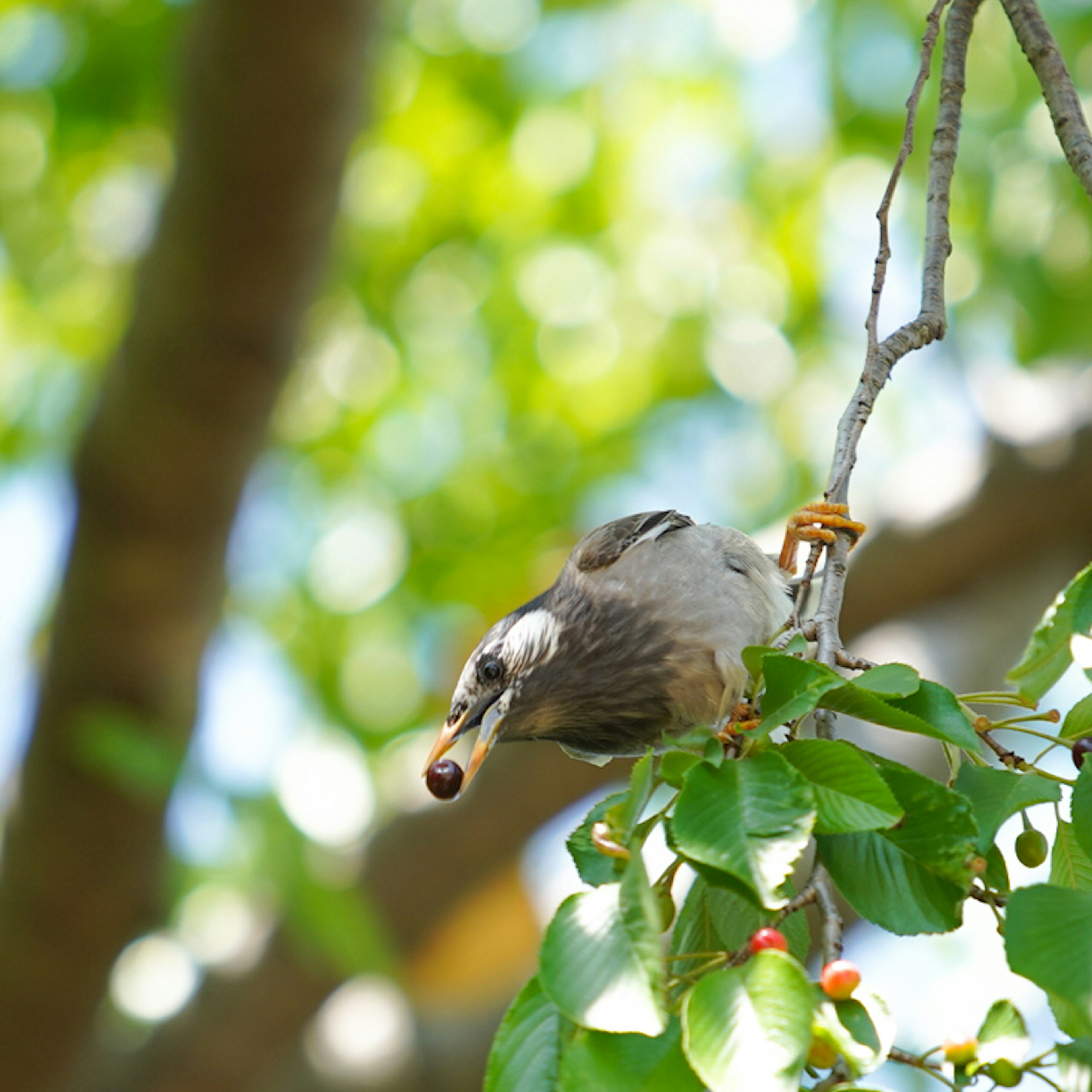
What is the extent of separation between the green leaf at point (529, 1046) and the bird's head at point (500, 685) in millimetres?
1412

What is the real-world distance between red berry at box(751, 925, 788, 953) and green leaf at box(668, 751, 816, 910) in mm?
35

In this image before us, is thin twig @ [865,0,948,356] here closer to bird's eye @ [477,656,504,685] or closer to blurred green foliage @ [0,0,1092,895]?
bird's eye @ [477,656,504,685]

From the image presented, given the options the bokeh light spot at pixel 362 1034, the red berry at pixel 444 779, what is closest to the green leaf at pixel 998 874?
the red berry at pixel 444 779

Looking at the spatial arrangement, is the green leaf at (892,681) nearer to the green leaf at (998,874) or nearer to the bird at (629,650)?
the green leaf at (998,874)

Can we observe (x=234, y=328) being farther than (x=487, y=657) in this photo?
Yes

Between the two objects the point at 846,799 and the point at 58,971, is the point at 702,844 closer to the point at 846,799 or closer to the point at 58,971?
the point at 846,799

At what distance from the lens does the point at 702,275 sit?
6703 mm

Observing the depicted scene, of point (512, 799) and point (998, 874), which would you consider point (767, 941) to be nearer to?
point (998, 874)

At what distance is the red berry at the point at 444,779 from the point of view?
2.19 meters

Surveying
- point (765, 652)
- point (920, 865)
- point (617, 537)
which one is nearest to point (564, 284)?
point (617, 537)

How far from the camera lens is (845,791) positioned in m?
1.15

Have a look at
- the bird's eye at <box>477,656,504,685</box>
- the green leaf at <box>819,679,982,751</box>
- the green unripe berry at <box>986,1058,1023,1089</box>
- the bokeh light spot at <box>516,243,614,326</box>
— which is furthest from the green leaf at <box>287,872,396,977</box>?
the bokeh light spot at <box>516,243,614,326</box>

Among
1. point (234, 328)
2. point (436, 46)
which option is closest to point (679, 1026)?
point (234, 328)

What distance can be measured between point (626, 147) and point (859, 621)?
10.4ft
